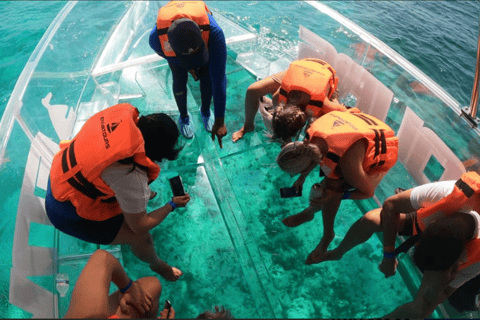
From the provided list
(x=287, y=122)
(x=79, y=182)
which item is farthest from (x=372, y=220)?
(x=79, y=182)

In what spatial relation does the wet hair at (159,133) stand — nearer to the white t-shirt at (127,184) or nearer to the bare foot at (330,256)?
the white t-shirt at (127,184)

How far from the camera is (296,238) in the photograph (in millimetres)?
2443

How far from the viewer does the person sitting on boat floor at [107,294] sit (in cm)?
119

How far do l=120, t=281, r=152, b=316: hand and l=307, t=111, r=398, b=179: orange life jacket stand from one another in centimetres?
126

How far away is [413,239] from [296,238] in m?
0.81

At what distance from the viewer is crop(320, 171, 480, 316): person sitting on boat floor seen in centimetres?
164

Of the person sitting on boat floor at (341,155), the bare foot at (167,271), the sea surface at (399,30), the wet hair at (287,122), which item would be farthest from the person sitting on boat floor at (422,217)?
the sea surface at (399,30)

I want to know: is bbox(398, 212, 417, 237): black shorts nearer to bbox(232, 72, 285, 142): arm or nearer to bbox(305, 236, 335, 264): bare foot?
bbox(305, 236, 335, 264): bare foot

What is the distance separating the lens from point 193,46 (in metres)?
2.21

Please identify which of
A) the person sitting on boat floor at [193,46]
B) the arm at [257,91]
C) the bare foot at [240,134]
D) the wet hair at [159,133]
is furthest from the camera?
the bare foot at [240,134]

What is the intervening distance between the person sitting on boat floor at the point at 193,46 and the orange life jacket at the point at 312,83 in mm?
576

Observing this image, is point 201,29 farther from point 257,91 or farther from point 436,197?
point 436,197

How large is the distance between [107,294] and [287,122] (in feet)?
4.59

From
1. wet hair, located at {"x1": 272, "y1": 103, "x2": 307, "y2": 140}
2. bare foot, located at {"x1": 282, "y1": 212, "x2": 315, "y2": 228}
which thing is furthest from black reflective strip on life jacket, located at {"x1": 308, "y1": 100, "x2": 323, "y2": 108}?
bare foot, located at {"x1": 282, "y1": 212, "x2": 315, "y2": 228}
